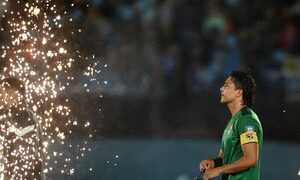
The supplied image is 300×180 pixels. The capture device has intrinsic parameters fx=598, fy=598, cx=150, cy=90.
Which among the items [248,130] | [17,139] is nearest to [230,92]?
[248,130]

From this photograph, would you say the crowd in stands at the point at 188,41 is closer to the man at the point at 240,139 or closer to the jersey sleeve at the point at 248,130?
the man at the point at 240,139

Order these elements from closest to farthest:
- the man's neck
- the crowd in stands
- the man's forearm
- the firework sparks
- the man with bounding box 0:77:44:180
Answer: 1. the man's forearm
2. the man's neck
3. the man with bounding box 0:77:44:180
4. the firework sparks
5. the crowd in stands

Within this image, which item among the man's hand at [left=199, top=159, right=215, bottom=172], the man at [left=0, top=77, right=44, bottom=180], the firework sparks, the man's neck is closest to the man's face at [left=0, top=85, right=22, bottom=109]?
the man at [left=0, top=77, right=44, bottom=180]

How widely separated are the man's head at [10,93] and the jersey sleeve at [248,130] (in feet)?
7.71

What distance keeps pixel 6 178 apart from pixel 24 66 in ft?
8.04

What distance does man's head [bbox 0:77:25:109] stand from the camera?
5.16m

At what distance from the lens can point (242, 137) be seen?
3480 mm

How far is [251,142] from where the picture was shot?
11.3 ft

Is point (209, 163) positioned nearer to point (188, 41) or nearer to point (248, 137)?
point (248, 137)

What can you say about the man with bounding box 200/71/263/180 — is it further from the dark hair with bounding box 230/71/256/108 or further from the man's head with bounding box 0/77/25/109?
the man's head with bounding box 0/77/25/109

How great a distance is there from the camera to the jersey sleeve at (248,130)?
3.45 m

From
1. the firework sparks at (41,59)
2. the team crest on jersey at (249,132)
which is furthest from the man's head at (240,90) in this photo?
the firework sparks at (41,59)

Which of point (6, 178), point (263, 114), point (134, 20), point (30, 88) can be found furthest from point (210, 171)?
point (134, 20)

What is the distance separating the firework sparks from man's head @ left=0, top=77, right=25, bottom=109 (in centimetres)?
180
